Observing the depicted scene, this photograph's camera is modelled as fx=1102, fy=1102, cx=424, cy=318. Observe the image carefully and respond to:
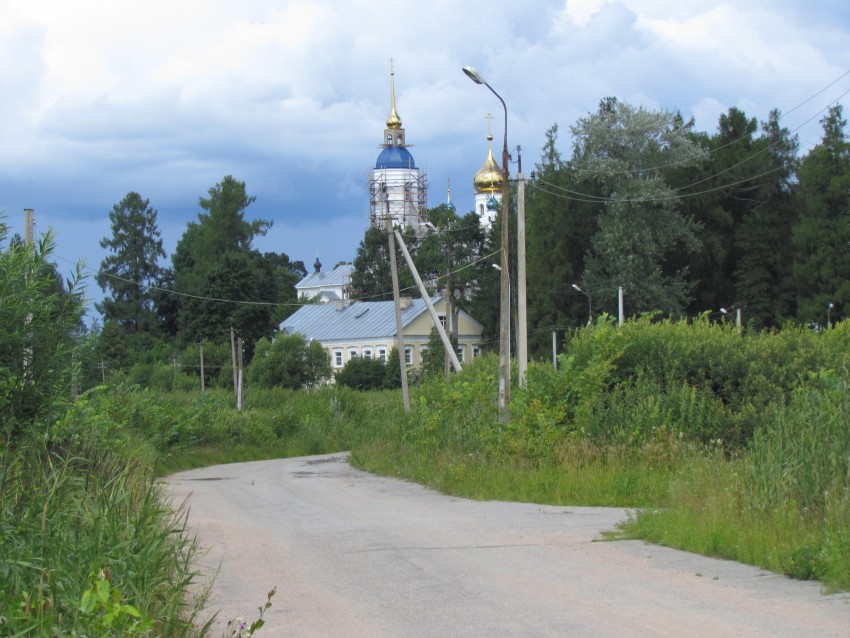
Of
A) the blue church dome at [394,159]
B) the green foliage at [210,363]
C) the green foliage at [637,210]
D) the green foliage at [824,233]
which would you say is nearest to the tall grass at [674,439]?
the green foliage at [637,210]

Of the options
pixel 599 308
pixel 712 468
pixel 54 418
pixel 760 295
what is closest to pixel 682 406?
pixel 712 468

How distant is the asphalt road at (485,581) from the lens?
26.7ft

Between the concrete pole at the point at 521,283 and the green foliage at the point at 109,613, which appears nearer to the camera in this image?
the green foliage at the point at 109,613

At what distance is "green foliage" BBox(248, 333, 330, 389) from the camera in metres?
77.0

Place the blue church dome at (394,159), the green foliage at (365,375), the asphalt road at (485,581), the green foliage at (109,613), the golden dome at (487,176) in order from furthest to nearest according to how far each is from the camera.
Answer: the blue church dome at (394,159)
the golden dome at (487,176)
the green foliage at (365,375)
the asphalt road at (485,581)
the green foliage at (109,613)

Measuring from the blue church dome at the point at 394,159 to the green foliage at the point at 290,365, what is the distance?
206ft

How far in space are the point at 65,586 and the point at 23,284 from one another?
277cm

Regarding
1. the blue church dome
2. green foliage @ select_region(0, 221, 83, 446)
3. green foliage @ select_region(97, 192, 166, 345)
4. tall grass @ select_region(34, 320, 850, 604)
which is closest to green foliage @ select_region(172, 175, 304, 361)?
Result: green foliage @ select_region(97, 192, 166, 345)

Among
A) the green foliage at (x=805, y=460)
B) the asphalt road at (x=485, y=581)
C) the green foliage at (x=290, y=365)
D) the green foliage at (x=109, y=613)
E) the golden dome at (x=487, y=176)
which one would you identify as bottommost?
the asphalt road at (x=485, y=581)

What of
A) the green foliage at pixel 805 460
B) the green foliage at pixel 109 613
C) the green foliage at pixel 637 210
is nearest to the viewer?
the green foliage at pixel 109 613

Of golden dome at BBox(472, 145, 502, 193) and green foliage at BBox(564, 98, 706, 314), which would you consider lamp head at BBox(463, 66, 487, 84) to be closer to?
green foliage at BBox(564, 98, 706, 314)

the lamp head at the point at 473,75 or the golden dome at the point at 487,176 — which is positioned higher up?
the golden dome at the point at 487,176

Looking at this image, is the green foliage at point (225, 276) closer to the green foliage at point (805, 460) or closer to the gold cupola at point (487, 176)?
the gold cupola at point (487, 176)

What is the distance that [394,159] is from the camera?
5487 inches
